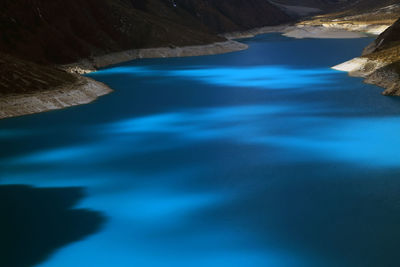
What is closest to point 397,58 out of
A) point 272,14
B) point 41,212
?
point 41,212

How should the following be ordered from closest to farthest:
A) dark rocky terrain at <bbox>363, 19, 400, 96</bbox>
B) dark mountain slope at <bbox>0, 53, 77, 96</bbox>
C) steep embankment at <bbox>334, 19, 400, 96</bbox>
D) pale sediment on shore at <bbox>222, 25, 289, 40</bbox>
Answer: dark mountain slope at <bbox>0, 53, 77, 96</bbox>, dark rocky terrain at <bbox>363, 19, 400, 96</bbox>, steep embankment at <bbox>334, 19, 400, 96</bbox>, pale sediment on shore at <bbox>222, 25, 289, 40</bbox>

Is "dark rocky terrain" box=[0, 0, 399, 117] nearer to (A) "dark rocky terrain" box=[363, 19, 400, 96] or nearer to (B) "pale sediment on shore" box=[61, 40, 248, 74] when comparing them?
(B) "pale sediment on shore" box=[61, 40, 248, 74]

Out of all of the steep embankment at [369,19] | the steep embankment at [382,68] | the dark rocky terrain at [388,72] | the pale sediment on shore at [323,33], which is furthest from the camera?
the steep embankment at [369,19]

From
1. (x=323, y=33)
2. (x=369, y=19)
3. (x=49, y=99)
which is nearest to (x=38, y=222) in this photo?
(x=49, y=99)

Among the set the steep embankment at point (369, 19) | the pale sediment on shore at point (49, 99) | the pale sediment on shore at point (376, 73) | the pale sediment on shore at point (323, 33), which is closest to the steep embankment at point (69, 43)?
the pale sediment on shore at point (49, 99)

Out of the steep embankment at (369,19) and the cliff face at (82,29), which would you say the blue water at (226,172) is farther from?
the steep embankment at (369,19)

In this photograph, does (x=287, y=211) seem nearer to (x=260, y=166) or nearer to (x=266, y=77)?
(x=260, y=166)

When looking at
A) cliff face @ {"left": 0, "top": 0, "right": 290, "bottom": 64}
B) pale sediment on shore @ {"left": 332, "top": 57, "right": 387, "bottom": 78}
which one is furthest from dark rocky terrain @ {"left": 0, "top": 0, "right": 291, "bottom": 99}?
pale sediment on shore @ {"left": 332, "top": 57, "right": 387, "bottom": 78}
